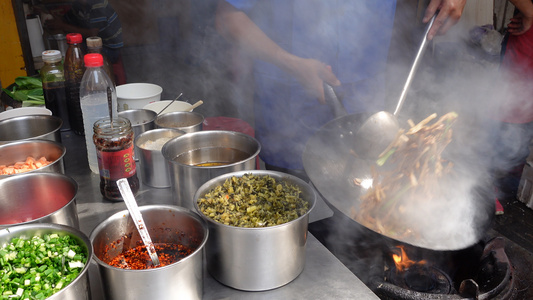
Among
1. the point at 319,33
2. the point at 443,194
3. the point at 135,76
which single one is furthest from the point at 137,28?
the point at 443,194

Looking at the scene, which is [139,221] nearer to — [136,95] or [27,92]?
[136,95]

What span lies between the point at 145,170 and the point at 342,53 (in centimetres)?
153

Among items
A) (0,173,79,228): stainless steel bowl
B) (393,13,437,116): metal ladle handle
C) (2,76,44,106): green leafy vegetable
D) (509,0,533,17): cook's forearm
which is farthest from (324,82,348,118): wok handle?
(509,0,533,17): cook's forearm

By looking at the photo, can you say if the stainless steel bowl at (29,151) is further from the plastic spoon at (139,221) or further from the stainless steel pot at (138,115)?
the plastic spoon at (139,221)

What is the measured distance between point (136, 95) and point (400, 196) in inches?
69.4

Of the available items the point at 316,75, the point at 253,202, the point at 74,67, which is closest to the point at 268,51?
the point at 316,75

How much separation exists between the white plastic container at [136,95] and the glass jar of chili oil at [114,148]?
0.78 metres

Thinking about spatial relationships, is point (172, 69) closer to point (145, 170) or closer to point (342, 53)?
point (342, 53)

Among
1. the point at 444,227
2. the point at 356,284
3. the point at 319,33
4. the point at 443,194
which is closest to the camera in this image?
the point at 356,284

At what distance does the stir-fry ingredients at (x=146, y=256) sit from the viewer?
3.97ft

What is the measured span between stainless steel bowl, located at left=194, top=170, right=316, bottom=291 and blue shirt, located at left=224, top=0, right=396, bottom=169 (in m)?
1.53

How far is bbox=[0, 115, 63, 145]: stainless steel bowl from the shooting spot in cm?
207

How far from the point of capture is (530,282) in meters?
2.44

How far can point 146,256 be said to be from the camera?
1.25 metres
